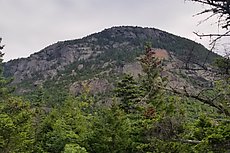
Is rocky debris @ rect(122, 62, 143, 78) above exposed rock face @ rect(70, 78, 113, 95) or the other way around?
above

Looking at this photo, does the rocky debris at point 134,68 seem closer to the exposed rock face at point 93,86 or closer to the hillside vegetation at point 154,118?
the exposed rock face at point 93,86

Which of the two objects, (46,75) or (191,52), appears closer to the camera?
(191,52)

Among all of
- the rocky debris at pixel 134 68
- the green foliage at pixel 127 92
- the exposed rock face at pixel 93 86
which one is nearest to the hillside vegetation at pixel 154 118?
the green foliage at pixel 127 92

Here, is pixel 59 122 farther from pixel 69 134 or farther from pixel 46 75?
pixel 46 75

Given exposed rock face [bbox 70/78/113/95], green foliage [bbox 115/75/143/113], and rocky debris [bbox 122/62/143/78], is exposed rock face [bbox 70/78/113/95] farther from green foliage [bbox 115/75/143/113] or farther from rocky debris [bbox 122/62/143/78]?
green foliage [bbox 115/75/143/113]

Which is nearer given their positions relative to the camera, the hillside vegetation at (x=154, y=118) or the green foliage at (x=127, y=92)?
the hillside vegetation at (x=154, y=118)

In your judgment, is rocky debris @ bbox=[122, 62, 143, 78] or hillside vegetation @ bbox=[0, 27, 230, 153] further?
rocky debris @ bbox=[122, 62, 143, 78]

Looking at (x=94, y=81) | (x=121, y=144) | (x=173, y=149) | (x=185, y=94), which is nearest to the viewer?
(x=185, y=94)

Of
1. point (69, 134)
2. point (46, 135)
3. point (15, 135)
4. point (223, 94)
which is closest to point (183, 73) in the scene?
point (223, 94)

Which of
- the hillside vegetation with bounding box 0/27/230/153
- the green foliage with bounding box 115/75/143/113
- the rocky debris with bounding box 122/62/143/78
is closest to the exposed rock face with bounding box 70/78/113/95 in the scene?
the rocky debris with bounding box 122/62/143/78

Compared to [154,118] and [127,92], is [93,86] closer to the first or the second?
[127,92]

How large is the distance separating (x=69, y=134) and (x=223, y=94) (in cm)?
1899

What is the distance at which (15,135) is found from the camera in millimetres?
20422

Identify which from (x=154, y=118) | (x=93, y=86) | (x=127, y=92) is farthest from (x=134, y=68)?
(x=154, y=118)
